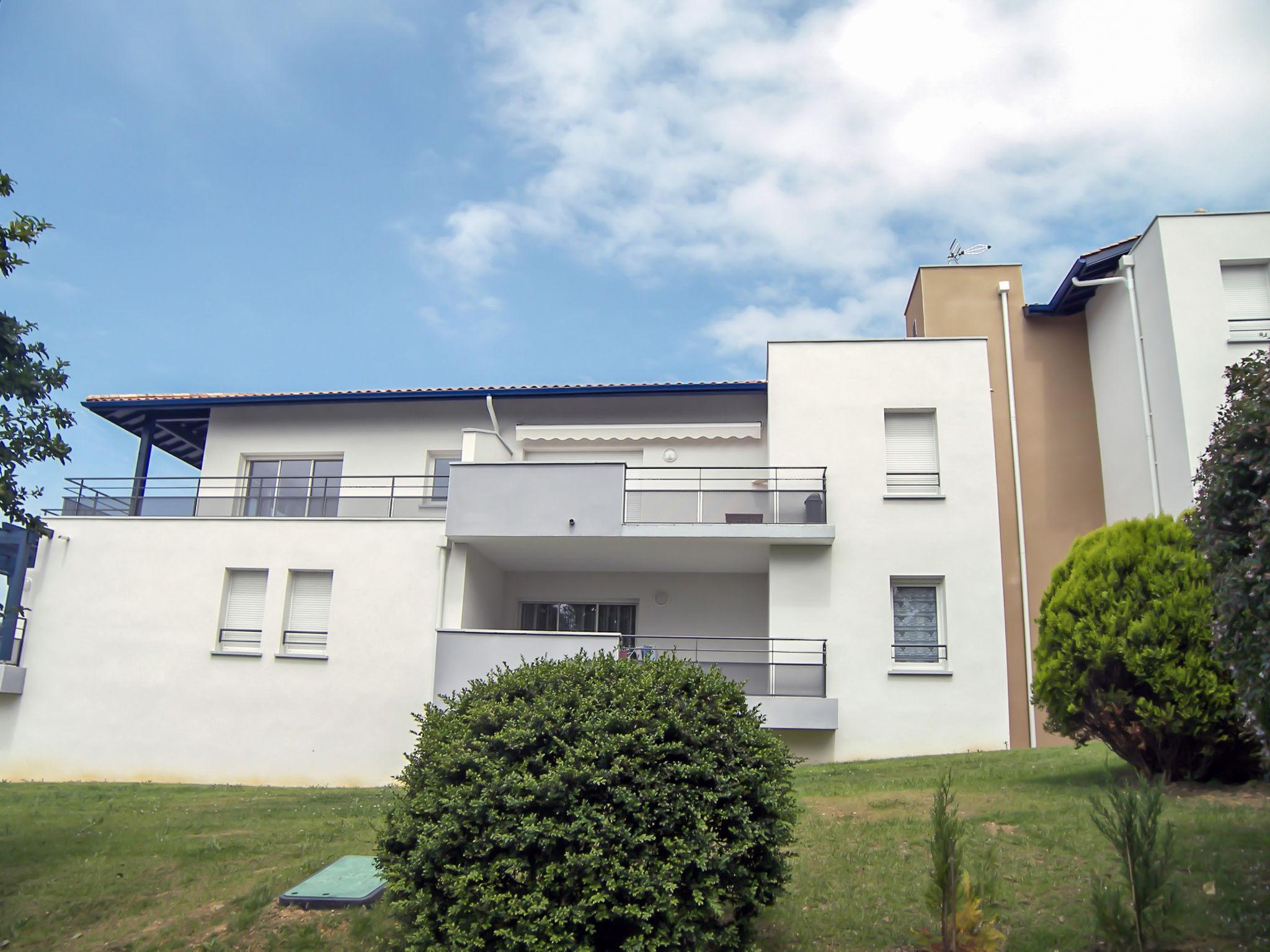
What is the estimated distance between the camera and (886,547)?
722 inches

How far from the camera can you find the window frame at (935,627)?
1769 centimetres

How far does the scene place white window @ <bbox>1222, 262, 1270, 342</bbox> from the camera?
55.6 feet

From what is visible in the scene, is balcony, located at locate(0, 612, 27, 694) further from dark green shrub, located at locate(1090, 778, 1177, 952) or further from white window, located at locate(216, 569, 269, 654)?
dark green shrub, located at locate(1090, 778, 1177, 952)

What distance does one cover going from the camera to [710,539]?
1819cm

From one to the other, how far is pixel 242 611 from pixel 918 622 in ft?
41.8

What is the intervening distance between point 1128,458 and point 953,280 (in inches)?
209

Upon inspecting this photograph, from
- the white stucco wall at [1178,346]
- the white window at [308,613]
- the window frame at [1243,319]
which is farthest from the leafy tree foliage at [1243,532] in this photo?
the white window at [308,613]

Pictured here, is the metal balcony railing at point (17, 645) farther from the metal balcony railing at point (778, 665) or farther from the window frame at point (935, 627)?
the window frame at point (935, 627)

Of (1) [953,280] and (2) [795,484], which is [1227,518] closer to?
(2) [795,484]

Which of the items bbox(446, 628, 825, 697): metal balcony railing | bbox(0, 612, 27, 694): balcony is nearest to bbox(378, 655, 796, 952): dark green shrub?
bbox(446, 628, 825, 697): metal balcony railing

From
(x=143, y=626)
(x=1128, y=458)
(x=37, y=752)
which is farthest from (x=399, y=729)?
(x=1128, y=458)

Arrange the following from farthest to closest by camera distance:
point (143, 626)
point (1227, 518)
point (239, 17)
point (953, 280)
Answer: point (953, 280) → point (143, 626) → point (239, 17) → point (1227, 518)

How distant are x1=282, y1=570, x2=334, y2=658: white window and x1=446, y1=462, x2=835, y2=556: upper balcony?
9.84 ft

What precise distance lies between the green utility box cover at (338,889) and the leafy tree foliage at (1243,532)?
6844 mm
